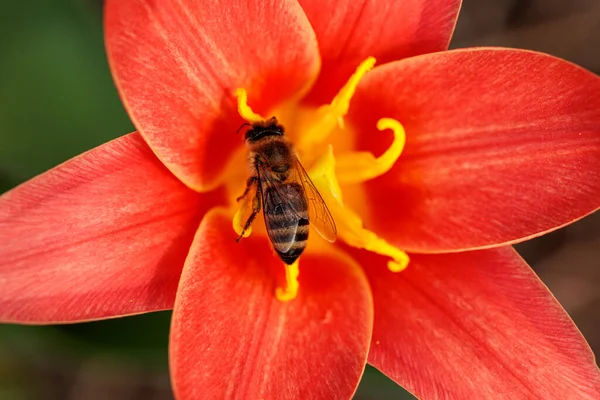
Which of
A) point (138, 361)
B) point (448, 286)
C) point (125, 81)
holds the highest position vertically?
point (125, 81)

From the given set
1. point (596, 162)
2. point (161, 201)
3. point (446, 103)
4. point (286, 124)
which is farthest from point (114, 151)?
point (596, 162)

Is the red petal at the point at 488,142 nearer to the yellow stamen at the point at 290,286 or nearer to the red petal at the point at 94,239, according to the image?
the yellow stamen at the point at 290,286

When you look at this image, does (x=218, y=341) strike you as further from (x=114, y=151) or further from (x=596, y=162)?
(x=596, y=162)

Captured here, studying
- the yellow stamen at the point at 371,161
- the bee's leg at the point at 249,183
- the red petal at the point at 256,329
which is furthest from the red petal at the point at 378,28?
the red petal at the point at 256,329

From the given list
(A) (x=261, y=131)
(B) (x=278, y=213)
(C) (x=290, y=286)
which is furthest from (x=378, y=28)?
(C) (x=290, y=286)

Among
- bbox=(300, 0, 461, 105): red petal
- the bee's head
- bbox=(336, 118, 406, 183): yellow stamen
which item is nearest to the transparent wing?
the bee's head

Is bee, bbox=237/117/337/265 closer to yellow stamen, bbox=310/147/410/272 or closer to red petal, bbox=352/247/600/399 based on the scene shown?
yellow stamen, bbox=310/147/410/272
